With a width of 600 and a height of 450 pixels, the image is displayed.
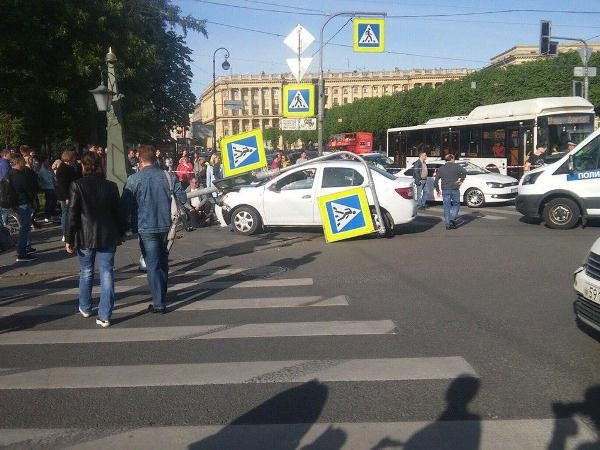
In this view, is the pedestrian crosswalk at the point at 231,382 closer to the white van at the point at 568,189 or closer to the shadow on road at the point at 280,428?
the shadow on road at the point at 280,428

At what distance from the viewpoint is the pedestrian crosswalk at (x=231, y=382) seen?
4066 mm

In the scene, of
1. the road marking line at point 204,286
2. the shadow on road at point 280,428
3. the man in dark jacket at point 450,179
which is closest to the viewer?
the shadow on road at point 280,428

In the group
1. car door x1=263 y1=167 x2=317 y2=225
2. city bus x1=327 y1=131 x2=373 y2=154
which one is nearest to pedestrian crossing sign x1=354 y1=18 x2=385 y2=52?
car door x1=263 y1=167 x2=317 y2=225

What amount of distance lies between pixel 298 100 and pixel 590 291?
12.3 metres

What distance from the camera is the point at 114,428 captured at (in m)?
4.23

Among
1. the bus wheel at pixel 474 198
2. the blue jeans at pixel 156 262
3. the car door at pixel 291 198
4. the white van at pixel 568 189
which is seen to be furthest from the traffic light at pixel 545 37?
the blue jeans at pixel 156 262

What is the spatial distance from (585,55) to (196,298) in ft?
75.2

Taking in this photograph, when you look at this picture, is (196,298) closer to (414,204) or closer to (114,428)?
(114,428)

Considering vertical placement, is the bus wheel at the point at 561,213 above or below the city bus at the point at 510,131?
below

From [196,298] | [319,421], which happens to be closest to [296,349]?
[319,421]

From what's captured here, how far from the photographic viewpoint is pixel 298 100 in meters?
17.0

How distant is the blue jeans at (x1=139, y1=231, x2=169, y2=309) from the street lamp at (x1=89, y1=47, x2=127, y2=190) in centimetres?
775

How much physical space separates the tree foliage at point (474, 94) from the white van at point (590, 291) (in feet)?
144

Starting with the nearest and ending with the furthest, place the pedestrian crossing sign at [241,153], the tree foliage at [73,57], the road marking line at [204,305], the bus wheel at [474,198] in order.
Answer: the road marking line at [204,305] < the pedestrian crossing sign at [241,153] < the bus wheel at [474,198] < the tree foliage at [73,57]
